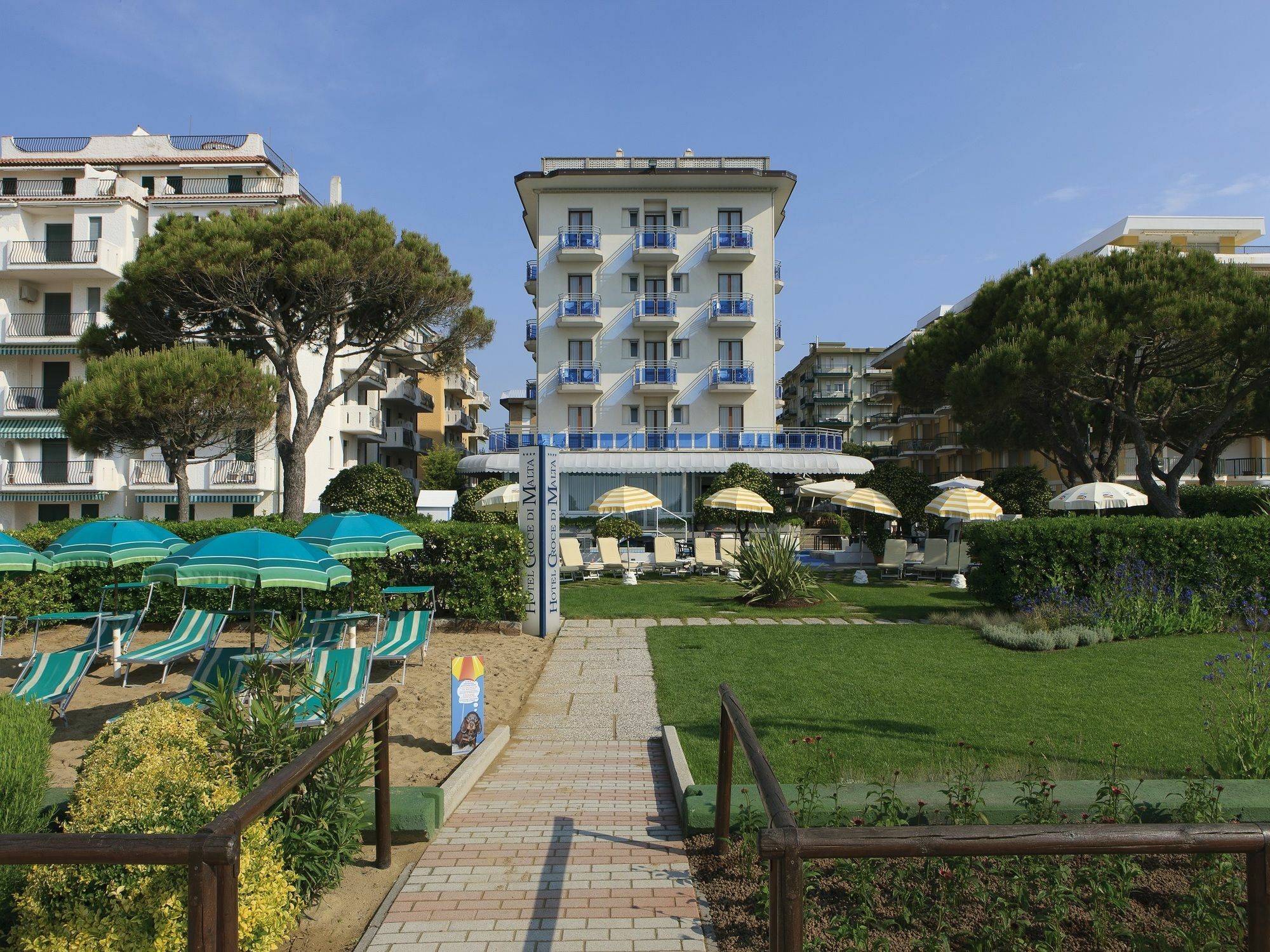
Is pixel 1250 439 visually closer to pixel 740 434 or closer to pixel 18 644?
pixel 740 434

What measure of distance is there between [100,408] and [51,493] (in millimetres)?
16651

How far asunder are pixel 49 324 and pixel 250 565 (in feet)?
119

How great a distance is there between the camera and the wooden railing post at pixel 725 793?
425cm

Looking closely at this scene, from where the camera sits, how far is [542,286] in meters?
41.5

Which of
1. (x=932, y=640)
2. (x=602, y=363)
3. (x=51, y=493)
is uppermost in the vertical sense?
(x=602, y=363)

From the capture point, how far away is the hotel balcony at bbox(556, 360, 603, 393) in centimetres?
4038

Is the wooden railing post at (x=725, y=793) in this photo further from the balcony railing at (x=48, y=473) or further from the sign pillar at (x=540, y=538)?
the balcony railing at (x=48, y=473)

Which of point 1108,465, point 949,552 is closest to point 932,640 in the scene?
point 949,552

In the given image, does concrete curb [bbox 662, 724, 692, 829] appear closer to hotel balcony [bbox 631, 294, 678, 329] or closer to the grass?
the grass

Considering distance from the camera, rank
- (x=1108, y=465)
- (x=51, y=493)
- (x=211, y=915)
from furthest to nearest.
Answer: (x=51, y=493), (x=1108, y=465), (x=211, y=915)

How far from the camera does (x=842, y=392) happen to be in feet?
273

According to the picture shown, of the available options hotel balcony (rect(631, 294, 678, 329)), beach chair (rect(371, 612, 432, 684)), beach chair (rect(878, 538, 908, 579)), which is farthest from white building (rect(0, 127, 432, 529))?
beach chair (rect(371, 612, 432, 684))

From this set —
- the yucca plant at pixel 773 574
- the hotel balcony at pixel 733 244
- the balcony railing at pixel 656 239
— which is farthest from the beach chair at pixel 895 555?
the balcony railing at pixel 656 239

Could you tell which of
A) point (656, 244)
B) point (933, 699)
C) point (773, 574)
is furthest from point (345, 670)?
point (656, 244)
